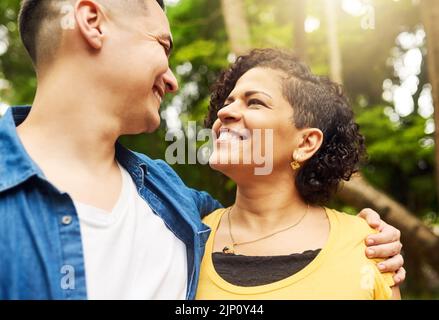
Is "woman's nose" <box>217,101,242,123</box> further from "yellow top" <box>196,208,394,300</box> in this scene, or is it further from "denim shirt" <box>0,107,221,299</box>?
"denim shirt" <box>0,107,221,299</box>

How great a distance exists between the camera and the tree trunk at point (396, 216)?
400 cm

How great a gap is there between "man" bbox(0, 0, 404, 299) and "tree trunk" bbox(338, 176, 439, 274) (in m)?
2.59

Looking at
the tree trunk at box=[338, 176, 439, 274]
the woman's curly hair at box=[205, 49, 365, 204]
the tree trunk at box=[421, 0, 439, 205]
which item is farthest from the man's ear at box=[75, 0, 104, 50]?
the tree trunk at box=[338, 176, 439, 274]

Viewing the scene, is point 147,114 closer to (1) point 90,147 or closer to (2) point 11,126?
(1) point 90,147

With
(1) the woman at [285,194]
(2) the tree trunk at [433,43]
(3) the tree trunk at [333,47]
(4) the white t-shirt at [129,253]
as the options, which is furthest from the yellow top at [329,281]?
(3) the tree trunk at [333,47]

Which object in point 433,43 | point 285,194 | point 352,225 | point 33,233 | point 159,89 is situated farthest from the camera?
point 433,43

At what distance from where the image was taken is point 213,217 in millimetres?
1771

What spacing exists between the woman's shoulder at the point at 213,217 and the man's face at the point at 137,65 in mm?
459

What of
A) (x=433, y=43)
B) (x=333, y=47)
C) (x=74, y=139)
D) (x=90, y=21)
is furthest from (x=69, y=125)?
(x=333, y=47)

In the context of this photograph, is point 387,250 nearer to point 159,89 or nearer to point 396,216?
point 159,89

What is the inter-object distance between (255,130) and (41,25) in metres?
0.70

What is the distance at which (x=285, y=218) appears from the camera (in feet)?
5.61

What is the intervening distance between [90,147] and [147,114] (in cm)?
18
